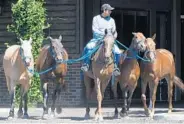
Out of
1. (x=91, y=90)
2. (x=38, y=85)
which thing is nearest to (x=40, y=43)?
(x=38, y=85)

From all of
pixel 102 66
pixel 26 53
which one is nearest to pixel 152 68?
pixel 102 66

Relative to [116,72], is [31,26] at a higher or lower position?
higher

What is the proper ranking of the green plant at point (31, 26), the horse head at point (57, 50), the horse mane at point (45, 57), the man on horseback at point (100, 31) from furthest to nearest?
the green plant at point (31, 26) < the horse mane at point (45, 57) < the horse head at point (57, 50) < the man on horseback at point (100, 31)

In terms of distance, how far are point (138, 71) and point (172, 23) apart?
911cm

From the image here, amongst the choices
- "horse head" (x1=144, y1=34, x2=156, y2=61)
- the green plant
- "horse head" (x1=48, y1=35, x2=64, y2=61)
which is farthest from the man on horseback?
the green plant

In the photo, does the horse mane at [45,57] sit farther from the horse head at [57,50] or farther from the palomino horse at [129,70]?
the palomino horse at [129,70]

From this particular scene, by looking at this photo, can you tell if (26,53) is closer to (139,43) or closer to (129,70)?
(129,70)

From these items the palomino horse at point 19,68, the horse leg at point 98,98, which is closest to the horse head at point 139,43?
the horse leg at point 98,98

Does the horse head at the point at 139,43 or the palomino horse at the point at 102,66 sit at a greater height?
the horse head at the point at 139,43

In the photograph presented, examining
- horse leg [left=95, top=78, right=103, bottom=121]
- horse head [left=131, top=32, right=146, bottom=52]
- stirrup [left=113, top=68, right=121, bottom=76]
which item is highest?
horse head [left=131, top=32, right=146, bottom=52]

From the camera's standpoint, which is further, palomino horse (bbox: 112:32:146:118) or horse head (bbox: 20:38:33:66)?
palomino horse (bbox: 112:32:146:118)

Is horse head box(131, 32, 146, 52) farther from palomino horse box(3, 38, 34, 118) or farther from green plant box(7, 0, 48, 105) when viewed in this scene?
green plant box(7, 0, 48, 105)

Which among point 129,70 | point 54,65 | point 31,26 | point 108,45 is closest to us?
point 108,45

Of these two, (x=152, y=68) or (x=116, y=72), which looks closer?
(x=116, y=72)
